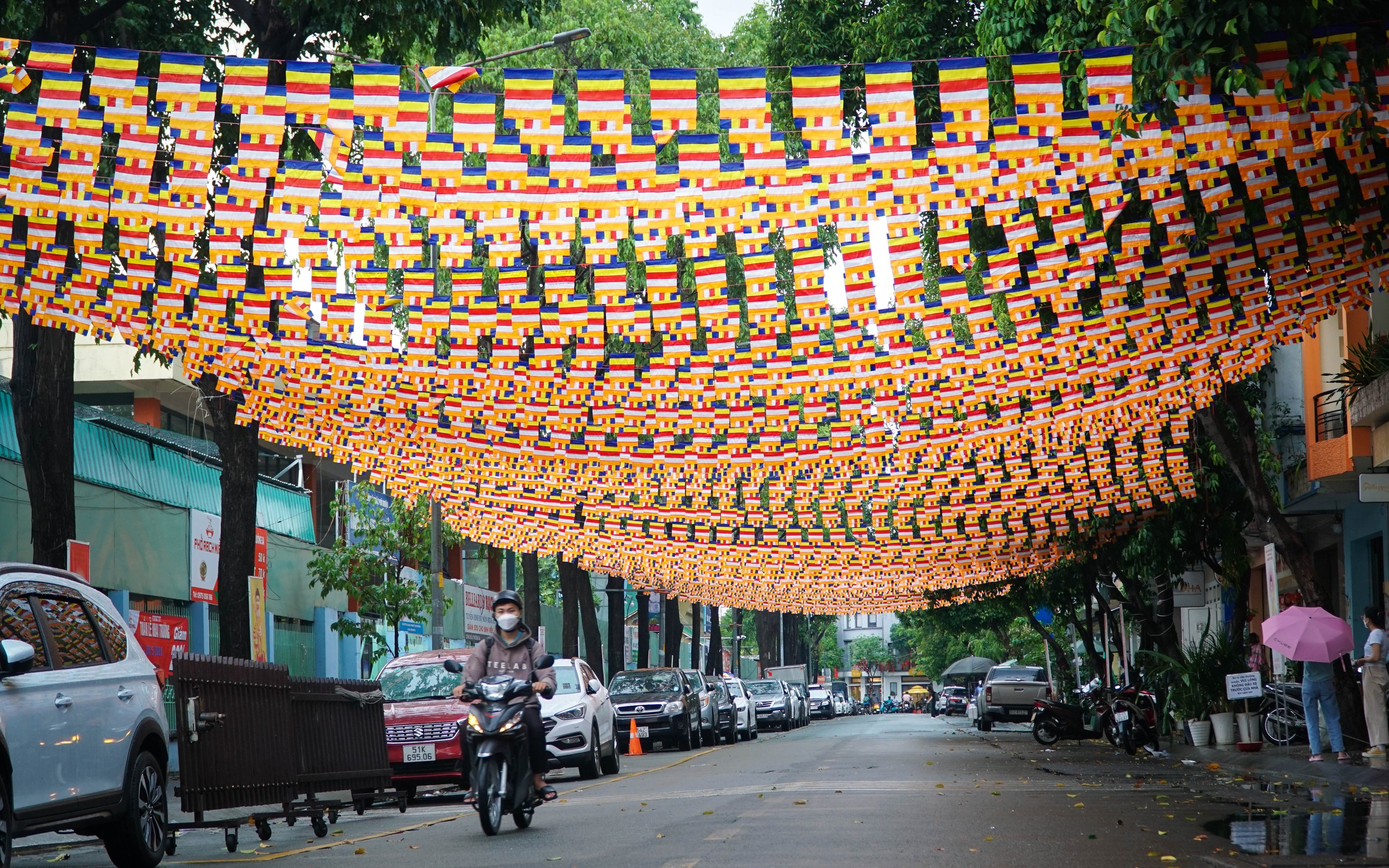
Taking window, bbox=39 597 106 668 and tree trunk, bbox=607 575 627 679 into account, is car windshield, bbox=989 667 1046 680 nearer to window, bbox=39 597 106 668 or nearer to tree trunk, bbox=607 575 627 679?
tree trunk, bbox=607 575 627 679

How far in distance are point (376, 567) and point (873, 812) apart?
66.4 ft

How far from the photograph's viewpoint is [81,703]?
31.3 ft

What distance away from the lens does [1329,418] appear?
2575 cm

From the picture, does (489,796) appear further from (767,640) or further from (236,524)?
(767,640)

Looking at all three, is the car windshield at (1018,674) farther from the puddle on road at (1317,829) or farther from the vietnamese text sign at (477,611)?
the puddle on road at (1317,829)

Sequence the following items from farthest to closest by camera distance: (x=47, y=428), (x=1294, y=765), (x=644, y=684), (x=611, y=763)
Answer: (x=644, y=684), (x=611, y=763), (x=1294, y=765), (x=47, y=428)

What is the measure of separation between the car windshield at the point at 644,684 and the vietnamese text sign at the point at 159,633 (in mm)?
9942

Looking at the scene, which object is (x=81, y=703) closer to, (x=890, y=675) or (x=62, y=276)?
(x=62, y=276)

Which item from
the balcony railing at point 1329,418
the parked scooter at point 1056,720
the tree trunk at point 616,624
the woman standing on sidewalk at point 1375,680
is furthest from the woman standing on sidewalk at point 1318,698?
the tree trunk at point 616,624

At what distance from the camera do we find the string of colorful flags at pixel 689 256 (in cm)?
1175

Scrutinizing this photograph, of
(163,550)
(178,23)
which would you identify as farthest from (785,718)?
(178,23)

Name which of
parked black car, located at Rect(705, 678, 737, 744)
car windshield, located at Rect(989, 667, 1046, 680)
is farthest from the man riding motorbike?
car windshield, located at Rect(989, 667, 1046, 680)

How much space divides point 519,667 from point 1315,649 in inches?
450

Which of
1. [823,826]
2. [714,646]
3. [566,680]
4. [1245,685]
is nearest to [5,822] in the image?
[823,826]
